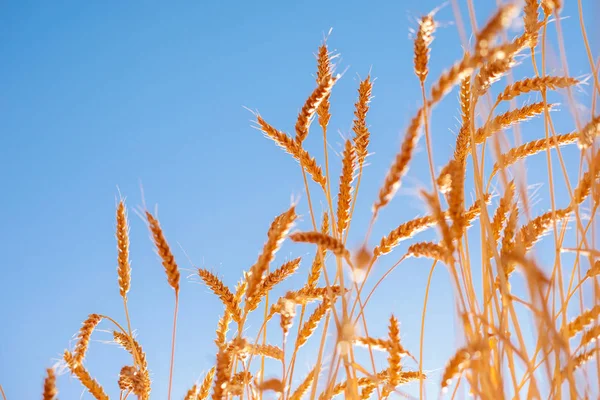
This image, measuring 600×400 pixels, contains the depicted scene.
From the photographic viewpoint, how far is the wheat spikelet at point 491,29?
1.37m

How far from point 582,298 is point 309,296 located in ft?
2.40

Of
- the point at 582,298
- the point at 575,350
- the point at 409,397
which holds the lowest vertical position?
the point at 409,397

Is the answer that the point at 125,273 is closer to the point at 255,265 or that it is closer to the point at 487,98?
the point at 255,265

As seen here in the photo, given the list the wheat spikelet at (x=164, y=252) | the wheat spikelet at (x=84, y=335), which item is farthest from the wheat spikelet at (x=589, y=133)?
the wheat spikelet at (x=84, y=335)

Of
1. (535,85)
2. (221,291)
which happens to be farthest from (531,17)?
(221,291)

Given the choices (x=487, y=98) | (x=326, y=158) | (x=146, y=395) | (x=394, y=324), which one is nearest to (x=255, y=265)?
(x=394, y=324)

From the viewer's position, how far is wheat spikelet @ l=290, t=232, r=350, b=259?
1.28 meters

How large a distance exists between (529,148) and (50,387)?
4.58ft

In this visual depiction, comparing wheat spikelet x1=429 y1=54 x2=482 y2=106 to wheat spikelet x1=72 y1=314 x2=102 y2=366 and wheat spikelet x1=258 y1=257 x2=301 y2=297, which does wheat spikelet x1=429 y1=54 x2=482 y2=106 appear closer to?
wheat spikelet x1=258 y1=257 x2=301 y2=297

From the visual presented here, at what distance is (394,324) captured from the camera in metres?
1.54

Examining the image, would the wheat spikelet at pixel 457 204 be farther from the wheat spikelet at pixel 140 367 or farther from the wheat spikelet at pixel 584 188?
the wheat spikelet at pixel 140 367

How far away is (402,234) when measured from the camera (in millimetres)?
1654

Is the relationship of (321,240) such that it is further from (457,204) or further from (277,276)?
(277,276)

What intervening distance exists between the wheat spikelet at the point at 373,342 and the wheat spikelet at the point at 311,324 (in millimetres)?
234
